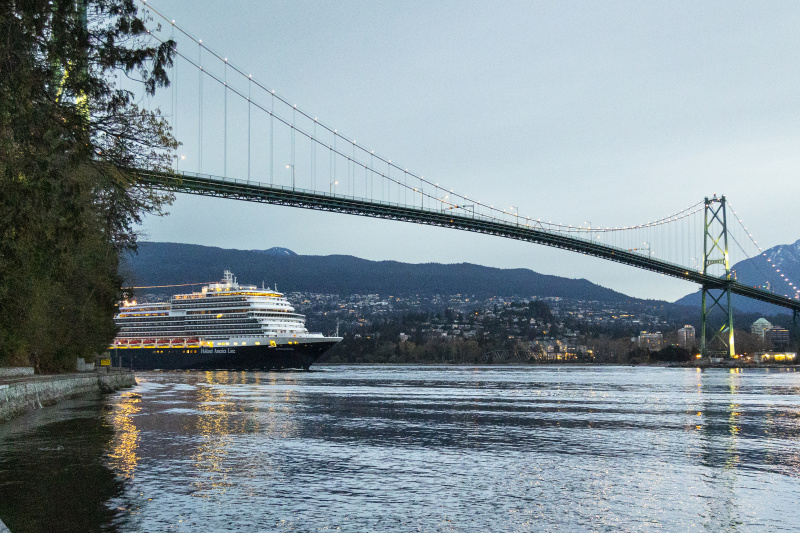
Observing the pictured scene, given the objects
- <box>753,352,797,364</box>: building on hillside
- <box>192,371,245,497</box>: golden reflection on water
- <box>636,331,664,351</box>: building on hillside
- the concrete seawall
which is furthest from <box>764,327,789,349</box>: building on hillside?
<box>192,371,245,497</box>: golden reflection on water

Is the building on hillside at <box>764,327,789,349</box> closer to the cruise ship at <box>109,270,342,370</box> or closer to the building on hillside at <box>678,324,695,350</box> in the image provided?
the building on hillside at <box>678,324,695,350</box>

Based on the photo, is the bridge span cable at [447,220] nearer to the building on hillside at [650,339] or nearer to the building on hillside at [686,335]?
the building on hillside at [686,335]

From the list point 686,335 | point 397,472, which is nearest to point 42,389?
point 397,472

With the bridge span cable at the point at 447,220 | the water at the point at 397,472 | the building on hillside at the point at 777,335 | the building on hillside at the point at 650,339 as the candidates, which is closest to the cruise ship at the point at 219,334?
the bridge span cable at the point at 447,220

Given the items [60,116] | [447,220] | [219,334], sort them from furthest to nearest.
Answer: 1. [219,334]
2. [447,220]
3. [60,116]

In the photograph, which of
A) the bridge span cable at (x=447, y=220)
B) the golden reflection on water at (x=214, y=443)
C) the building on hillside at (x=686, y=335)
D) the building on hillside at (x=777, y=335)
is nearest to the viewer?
the golden reflection on water at (x=214, y=443)

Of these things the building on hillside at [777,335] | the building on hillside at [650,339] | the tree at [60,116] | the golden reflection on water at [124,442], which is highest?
the tree at [60,116]

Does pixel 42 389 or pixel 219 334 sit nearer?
pixel 42 389

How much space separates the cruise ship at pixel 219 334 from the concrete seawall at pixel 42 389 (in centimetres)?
4010

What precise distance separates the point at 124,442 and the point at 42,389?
342 inches

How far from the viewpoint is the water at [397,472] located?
7.50 metres

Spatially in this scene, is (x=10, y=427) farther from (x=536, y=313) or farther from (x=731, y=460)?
(x=536, y=313)

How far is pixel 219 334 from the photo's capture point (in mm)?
76312

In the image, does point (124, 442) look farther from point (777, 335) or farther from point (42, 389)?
point (777, 335)
